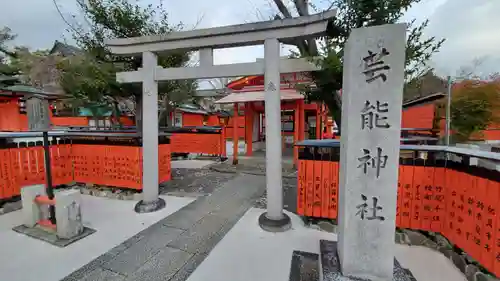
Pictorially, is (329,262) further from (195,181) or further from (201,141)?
(201,141)

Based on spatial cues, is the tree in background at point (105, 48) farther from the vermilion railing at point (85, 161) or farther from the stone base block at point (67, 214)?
the stone base block at point (67, 214)

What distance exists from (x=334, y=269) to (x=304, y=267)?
695 mm

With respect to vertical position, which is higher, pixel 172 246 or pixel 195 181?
pixel 195 181

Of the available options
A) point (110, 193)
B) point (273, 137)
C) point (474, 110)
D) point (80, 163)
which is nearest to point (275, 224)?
point (273, 137)

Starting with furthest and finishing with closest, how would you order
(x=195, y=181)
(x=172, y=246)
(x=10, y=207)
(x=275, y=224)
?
(x=195, y=181) → (x=10, y=207) → (x=275, y=224) → (x=172, y=246)

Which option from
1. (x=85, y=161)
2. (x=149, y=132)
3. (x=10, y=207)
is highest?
(x=149, y=132)

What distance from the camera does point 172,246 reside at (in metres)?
3.37

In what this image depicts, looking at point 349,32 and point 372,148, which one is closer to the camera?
point 372,148

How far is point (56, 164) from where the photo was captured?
18.2 feet

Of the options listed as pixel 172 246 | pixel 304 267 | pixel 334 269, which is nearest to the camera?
pixel 334 269

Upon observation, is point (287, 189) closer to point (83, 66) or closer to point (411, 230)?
point (411, 230)

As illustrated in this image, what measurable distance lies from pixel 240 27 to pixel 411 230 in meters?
4.17

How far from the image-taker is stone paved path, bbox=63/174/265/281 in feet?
9.10

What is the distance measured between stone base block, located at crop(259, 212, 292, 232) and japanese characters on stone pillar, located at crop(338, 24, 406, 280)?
5.24 feet
